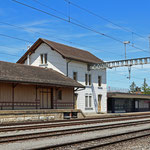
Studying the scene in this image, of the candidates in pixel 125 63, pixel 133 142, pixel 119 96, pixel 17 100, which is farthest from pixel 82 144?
pixel 119 96

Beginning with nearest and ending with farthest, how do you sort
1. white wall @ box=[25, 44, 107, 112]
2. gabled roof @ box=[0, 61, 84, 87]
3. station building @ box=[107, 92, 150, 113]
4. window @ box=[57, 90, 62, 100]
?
1. gabled roof @ box=[0, 61, 84, 87]
2. window @ box=[57, 90, 62, 100]
3. white wall @ box=[25, 44, 107, 112]
4. station building @ box=[107, 92, 150, 113]

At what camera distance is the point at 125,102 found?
154 ft

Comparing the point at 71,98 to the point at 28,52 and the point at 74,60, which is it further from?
the point at 28,52

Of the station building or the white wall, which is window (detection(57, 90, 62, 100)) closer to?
the white wall

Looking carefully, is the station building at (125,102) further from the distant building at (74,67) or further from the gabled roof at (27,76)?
the gabled roof at (27,76)

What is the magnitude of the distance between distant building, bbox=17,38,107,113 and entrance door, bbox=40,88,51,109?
5.48 metres

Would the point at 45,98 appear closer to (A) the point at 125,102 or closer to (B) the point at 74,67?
(B) the point at 74,67

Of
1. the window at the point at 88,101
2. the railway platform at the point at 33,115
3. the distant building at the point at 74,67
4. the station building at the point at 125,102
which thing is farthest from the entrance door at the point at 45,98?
the station building at the point at 125,102

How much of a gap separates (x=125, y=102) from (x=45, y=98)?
69.1 feet

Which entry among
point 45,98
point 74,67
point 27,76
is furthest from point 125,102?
point 27,76

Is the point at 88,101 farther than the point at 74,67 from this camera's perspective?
Yes

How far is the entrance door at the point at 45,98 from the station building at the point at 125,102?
14.3 m

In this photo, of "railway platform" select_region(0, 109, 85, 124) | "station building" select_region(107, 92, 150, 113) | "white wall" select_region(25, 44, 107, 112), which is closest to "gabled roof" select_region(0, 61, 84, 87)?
"railway platform" select_region(0, 109, 85, 124)

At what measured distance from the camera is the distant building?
34.9m
